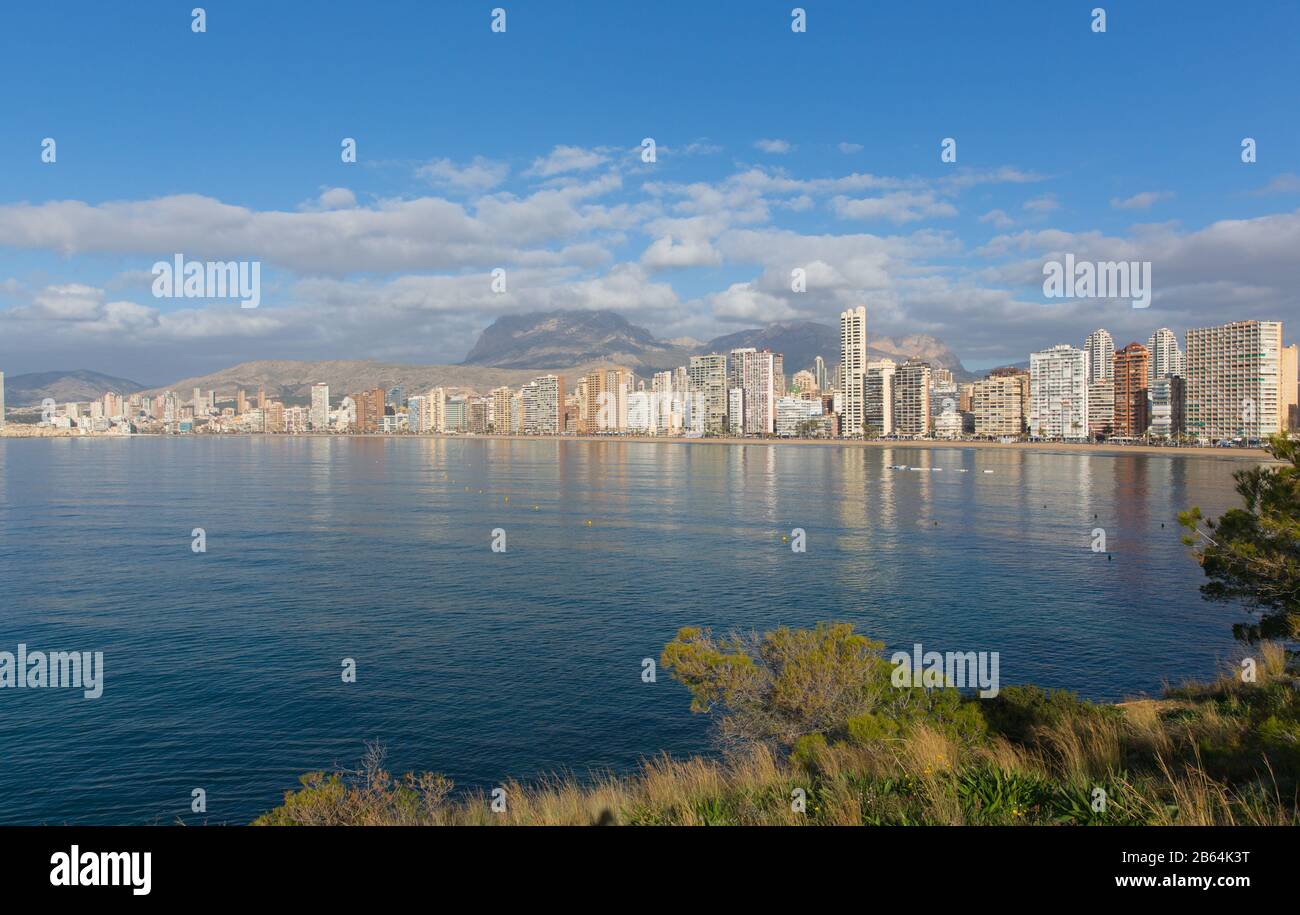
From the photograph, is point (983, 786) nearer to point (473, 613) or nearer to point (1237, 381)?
point (473, 613)

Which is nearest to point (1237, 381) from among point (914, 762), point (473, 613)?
point (473, 613)

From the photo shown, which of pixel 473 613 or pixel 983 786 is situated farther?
pixel 473 613

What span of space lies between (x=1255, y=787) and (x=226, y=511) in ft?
294

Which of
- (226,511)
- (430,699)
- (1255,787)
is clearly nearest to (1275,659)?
(1255,787)

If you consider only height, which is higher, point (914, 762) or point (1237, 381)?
point (1237, 381)

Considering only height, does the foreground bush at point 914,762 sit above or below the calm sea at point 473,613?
above

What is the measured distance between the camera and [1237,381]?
623 feet

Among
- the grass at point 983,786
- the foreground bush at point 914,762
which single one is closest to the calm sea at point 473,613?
the foreground bush at point 914,762

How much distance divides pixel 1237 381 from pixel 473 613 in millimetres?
212561

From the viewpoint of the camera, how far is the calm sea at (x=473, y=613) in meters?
26.1

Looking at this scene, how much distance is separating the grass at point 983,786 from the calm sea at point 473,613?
491 inches

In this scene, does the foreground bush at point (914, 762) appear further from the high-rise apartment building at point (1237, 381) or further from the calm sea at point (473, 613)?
the high-rise apartment building at point (1237, 381)

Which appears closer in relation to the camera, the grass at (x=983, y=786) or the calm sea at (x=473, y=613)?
the grass at (x=983, y=786)
